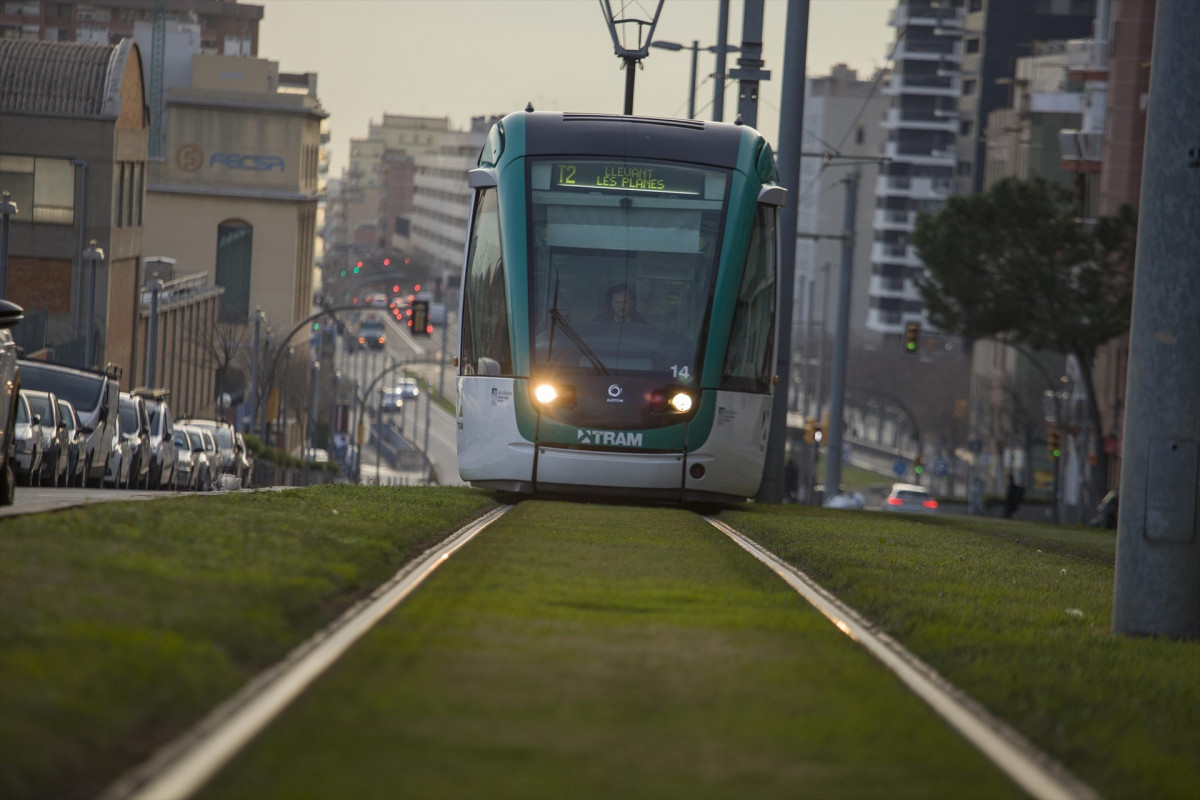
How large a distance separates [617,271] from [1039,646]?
891 centimetres

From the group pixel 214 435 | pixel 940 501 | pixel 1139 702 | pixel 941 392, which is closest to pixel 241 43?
pixel 941 392

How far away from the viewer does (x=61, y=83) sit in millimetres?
68562

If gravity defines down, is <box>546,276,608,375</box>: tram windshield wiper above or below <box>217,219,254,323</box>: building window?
below

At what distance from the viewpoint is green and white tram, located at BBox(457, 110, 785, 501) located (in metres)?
16.9

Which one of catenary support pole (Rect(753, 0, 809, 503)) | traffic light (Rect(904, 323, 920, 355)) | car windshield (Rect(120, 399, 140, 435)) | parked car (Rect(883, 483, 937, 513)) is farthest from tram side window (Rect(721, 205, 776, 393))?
parked car (Rect(883, 483, 937, 513))

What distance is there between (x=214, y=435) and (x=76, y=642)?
111 ft

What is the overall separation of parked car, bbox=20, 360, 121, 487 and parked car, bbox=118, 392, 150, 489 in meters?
2.01

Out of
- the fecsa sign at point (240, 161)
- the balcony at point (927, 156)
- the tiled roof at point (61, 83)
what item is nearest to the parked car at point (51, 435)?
the tiled roof at point (61, 83)

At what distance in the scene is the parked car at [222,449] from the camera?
37.1 metres

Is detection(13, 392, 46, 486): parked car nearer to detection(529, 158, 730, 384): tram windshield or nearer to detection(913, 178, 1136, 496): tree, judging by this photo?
detection(529, 158, 730, 384): tram windshield

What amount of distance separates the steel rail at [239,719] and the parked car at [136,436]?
67.6ft

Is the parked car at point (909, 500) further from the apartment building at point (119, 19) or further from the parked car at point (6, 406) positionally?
the apartment building at point (119, 19)

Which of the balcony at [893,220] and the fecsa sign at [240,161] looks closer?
the fecsa sign at [240,161]

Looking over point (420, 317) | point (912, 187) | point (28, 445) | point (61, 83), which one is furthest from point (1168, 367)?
point (912, 187)
